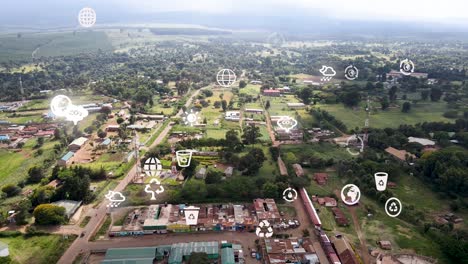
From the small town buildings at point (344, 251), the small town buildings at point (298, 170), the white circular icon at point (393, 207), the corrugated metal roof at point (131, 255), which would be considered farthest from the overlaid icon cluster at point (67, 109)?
the white circular icon at point (393, 207)

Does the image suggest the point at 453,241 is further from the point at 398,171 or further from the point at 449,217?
the point at 398,171

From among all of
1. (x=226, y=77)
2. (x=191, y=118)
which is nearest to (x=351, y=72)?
(x=226, y=77)

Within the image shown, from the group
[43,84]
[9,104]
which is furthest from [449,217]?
[43,84]

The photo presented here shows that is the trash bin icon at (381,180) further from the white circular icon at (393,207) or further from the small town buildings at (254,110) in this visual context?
the small town buildings at (254,110)

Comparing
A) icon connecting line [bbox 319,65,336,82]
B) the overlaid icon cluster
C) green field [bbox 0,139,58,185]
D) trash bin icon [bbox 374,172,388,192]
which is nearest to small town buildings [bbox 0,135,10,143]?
green field [bbox 0,139,58,185]

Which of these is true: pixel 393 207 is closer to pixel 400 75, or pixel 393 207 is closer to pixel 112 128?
pixel 112 128

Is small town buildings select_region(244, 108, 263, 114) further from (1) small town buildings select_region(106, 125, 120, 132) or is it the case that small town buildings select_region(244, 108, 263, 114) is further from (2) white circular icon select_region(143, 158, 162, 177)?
(2) white circular icon select_region(143, 158, 162, 177)
